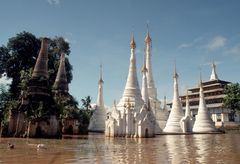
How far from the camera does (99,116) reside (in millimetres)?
50906

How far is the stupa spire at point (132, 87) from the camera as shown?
126 feet

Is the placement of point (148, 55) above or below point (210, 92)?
above

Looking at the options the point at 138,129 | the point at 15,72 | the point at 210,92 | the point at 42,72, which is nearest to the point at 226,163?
the point at 138,129

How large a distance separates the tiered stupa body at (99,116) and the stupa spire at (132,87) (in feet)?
40.6

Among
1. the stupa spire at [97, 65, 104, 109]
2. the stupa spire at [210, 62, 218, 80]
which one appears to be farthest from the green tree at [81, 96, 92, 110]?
the stupa spire at [210, 62, 218, 80]

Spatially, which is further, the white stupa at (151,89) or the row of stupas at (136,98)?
the white stupa at (151,89)

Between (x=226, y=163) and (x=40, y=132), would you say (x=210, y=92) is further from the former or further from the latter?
(x=226, y=163)

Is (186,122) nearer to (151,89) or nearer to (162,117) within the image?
(162,117)

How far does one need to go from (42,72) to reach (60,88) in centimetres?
969

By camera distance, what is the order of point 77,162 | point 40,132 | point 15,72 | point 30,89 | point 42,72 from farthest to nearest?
point 15,72
point 42,72
point 30,89
point 40,132
point 77,162

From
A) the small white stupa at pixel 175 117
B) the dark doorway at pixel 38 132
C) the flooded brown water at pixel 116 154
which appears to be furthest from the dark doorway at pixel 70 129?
the flooded brown water at pixel 116 154

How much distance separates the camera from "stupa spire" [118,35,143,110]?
38.5 m

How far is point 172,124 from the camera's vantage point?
4609 cm

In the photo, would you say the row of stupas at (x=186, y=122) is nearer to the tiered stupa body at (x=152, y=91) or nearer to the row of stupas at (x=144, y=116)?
the row of stupas at (x=144, y=116)
